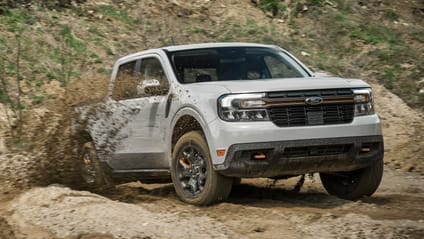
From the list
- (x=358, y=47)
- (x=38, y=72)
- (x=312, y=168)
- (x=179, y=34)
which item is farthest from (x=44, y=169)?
(x=358, y=47)

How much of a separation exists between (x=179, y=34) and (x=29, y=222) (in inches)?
535

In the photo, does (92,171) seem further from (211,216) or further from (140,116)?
(211,216)

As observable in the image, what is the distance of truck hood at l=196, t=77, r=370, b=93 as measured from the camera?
7.11 metres

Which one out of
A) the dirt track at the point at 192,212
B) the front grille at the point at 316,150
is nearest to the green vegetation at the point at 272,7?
the dirt track at the point at 192,212

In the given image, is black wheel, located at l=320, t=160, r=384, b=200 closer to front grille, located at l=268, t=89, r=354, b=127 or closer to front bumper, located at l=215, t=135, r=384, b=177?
front bumper, located at l=215, t=135, r=384, b=177

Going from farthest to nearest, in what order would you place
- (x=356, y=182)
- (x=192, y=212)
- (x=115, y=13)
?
(x=115, y=13) < (x=356, y=182) < (x=192, y=212)

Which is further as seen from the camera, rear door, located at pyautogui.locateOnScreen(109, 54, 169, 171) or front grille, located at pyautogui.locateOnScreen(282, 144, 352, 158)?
rear door, located at pyautogui.locateOnScreen(109, 54, 169, 171)

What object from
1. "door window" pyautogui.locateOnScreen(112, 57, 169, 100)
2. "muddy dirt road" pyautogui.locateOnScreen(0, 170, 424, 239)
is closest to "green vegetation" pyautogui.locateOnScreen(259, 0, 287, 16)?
"door window" pyautogui.locateOnScreen(112, 57, 169, 100)

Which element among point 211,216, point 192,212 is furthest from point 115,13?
point 211,216

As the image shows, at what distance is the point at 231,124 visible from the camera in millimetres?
6980

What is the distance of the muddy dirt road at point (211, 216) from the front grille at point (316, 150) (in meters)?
0.52

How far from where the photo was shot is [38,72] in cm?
1639

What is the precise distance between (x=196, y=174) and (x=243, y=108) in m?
0.88

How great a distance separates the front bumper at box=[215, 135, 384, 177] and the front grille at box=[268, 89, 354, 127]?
20 cm
